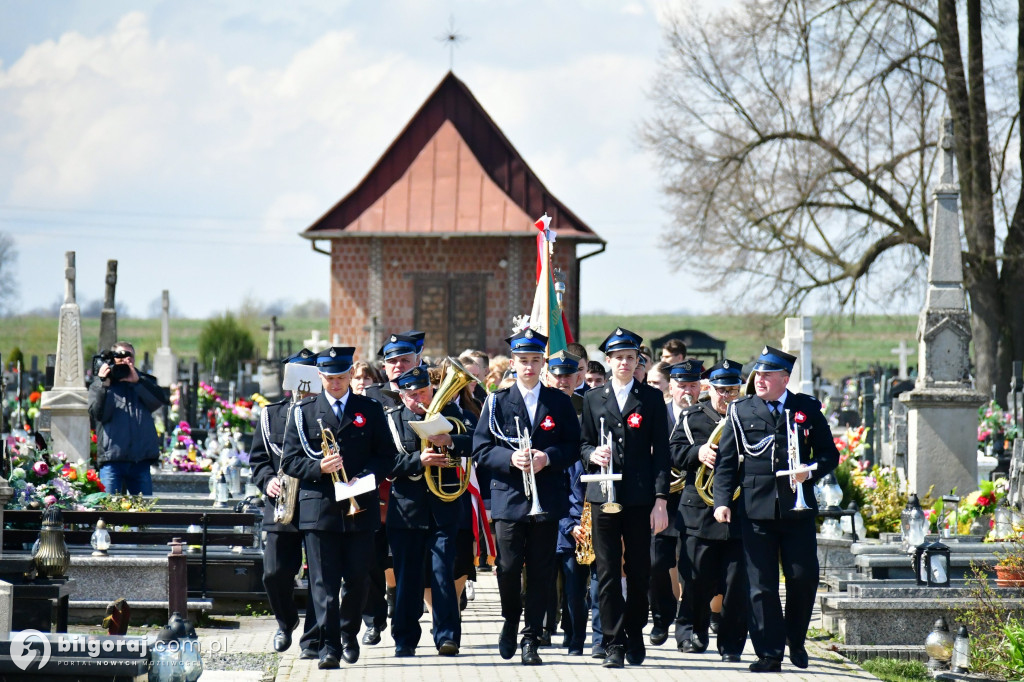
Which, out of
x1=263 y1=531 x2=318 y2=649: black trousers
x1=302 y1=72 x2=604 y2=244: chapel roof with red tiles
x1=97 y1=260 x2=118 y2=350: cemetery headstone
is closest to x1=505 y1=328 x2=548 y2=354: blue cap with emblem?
x1=263 y1=531 x2=318 y2=649: black trousers

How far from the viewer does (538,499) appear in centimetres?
934

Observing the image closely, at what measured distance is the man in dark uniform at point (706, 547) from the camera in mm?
9820

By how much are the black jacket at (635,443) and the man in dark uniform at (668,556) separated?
2.54ft

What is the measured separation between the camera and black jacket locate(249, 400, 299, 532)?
952cm

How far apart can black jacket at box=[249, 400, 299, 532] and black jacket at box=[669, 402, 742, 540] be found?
263cm

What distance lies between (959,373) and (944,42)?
537 inches

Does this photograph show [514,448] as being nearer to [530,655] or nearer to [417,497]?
[417,497]

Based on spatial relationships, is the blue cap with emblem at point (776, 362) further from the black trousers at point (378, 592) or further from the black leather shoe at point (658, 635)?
the black trousers at point (378, 592)

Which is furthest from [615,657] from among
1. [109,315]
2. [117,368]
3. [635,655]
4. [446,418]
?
[109,315]

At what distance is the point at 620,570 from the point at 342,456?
1.88 meters

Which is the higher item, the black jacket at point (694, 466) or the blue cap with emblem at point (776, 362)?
the blue cap with emblem at point (776, 362)

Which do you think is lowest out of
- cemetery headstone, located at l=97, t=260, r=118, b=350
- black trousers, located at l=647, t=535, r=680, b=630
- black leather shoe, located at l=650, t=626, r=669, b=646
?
black leather shoe, located at l=650, t=626, r=669, b=646

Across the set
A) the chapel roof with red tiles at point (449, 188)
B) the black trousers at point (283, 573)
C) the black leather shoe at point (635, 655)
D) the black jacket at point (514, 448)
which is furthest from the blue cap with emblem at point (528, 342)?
the chapel roof with red tiles at point (449, 188)

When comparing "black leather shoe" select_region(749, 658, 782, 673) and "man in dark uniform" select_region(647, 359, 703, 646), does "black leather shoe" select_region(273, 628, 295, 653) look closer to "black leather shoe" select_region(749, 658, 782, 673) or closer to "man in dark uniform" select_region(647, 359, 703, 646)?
"man in dark uniform" select_region(647, 359, 703, 646)
